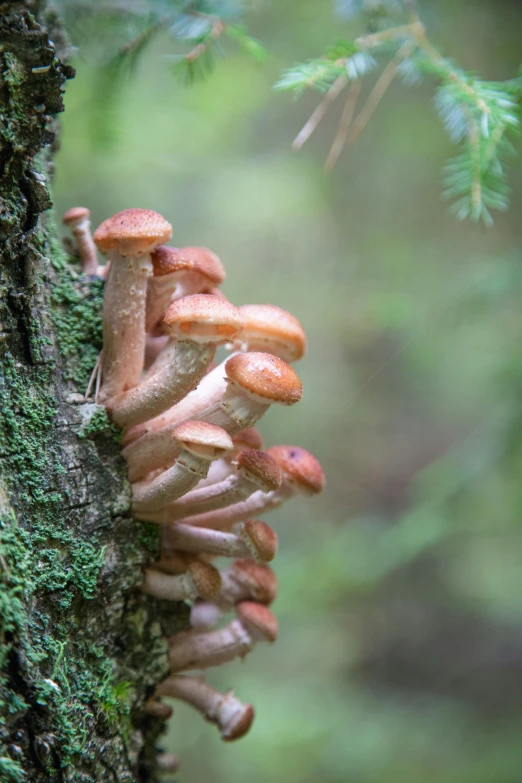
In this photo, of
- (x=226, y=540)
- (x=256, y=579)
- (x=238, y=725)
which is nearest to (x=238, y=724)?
(x=238, y=725)

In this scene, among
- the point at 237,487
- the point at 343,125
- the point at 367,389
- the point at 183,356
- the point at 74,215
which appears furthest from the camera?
the point at 367,389

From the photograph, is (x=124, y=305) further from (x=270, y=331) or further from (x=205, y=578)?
(x=205, y=578)

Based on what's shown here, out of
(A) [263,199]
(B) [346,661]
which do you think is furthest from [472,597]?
(A) [263,199]

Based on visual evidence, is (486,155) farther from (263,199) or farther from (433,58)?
(263,199)

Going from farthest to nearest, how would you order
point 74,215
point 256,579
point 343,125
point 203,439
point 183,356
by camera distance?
point 343,125 → point 256,579 → point 74,215 → point 183,356 → point 203,439

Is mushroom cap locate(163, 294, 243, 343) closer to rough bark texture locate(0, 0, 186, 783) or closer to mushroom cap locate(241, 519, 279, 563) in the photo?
rough bark texture locate(0, 0, 186, 783)
